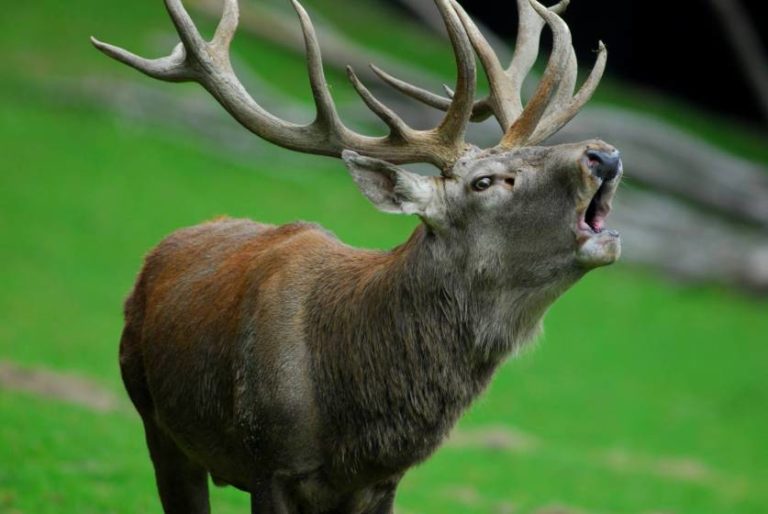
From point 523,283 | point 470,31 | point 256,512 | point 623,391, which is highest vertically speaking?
point 470,31

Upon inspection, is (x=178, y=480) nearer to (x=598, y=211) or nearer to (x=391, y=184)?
(x=391, y=184)

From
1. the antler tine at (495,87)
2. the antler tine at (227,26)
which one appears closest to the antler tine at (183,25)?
the antler tine at (227,26)

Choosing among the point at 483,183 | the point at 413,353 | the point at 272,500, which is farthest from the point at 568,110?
the point at 272,500

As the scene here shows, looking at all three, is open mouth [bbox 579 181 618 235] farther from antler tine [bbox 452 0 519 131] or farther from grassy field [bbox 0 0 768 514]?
grassy field [bbox 0 0 768 514]

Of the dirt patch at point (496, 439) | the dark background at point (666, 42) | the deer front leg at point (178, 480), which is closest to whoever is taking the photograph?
the deer front leg at point (178, 480)

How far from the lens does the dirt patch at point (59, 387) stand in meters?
11.5

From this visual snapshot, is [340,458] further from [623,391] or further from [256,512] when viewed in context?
[623,391]

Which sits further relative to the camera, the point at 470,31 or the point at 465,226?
the point at 470,31

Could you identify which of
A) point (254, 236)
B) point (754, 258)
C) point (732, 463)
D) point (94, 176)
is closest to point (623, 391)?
point (732, 463)

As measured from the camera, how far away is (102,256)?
16328 mm

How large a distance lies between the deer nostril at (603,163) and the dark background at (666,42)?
20822 millimetres

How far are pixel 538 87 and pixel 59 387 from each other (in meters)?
7.03

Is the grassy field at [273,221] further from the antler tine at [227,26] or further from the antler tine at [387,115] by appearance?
the antler tine at [387,115]

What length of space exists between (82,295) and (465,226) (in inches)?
393
